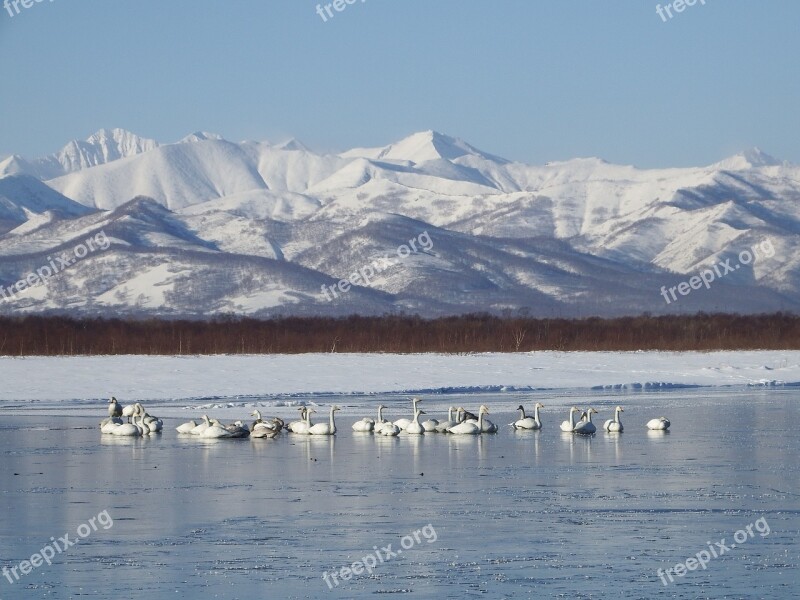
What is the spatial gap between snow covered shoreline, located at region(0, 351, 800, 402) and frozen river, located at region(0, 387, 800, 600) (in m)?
11.6

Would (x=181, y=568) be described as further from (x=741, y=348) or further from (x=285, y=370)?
(x=741, y=348)

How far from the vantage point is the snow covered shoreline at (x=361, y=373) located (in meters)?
36.5

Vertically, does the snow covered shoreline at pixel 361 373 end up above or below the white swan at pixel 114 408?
above

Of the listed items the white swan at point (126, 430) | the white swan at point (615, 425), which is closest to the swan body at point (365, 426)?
the white swan at point (126, 430)

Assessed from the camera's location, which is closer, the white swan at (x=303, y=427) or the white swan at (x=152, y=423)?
the white swan at (x=303, y=427)

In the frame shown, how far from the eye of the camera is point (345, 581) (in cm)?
1210

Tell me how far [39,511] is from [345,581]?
4.99 metres

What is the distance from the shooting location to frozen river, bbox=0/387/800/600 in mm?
12039

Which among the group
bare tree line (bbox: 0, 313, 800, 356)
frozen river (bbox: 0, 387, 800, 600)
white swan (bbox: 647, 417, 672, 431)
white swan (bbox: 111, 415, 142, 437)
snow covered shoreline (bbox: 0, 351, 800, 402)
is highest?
bare tree line (bbox: 0, 313, 800, 356)

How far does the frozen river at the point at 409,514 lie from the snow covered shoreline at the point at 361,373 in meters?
11.6

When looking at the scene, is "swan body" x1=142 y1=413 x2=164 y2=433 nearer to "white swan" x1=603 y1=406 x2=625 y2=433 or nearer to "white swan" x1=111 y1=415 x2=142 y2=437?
"white swan" x1=111 y1=415 x2=142 y2=437

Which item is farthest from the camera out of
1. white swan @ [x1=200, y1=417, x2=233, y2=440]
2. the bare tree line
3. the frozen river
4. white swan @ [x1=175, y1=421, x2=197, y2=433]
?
the bare tree line

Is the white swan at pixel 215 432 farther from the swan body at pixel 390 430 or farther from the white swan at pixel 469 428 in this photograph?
the white swan at pixel 469 428

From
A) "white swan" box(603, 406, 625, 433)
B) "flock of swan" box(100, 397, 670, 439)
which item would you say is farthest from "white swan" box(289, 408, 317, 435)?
"white swan" box(603, 406, 625, 433)
